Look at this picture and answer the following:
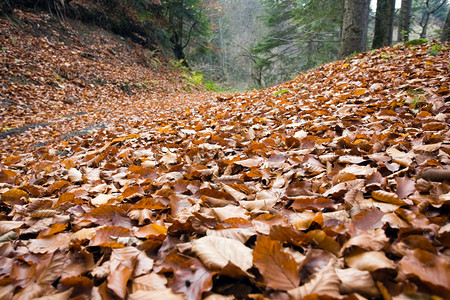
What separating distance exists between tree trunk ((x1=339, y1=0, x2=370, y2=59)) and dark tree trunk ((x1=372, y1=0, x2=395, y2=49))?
1711 mm

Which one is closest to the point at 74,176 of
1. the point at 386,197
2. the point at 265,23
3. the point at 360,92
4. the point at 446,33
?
the point at 386,197

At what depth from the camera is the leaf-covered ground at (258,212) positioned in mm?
680

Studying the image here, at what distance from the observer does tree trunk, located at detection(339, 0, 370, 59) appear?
5.82m

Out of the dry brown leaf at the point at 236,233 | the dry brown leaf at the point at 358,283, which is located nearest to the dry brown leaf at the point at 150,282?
the dry brown leaf at the point at 236,233

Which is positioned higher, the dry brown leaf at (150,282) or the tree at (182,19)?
the tree at (182,19)

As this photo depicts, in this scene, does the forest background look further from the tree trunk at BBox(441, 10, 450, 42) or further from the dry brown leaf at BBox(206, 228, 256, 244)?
the dry brown leaf at BBox(206, 228, 256, 244)

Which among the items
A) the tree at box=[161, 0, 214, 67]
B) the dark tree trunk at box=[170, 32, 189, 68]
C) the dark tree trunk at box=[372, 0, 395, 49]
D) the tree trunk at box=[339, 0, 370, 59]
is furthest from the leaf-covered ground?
the dark tree trunk at box=[170, 32, 189, 68]

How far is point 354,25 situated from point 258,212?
676 cm

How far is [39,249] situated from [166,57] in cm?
1573

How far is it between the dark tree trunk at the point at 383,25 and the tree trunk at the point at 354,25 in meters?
1.71

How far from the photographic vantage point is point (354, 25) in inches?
237

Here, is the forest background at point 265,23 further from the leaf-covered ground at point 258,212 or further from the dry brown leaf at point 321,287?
the dry brown leaf at point 321,287

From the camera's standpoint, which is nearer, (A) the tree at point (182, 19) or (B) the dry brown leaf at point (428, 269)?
(B) the dry brown leaf at point (428, 269)

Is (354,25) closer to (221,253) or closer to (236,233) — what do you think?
(236,233)
